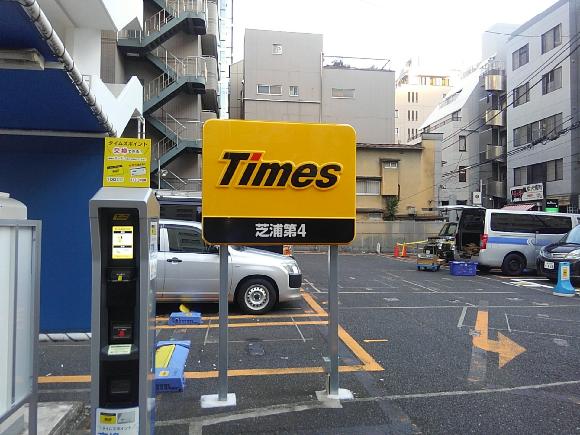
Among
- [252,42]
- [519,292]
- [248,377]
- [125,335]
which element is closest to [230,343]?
[248,377]

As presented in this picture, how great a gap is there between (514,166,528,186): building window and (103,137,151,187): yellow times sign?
1313 inches

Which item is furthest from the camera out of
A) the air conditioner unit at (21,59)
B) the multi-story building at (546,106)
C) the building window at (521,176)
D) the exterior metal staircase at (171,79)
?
the building window at (521,176)

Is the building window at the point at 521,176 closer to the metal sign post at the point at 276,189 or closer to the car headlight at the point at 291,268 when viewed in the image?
the car headlight at the point at 291,268

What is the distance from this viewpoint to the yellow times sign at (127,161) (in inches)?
178

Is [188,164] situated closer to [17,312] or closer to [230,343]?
[230,343]

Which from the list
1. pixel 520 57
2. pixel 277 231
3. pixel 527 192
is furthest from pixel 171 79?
pixel 520 57

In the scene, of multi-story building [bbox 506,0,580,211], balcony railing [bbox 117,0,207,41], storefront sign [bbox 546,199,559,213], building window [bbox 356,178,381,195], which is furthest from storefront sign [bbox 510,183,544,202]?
balcony railing [bbox 117,0,207,41]

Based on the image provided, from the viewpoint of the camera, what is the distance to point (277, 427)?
12.7 ft

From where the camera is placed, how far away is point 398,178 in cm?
3091

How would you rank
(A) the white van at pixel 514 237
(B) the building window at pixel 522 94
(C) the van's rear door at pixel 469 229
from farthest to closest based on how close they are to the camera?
(B) the building window at pixel 522 94, (C) the van's rear door at pixel 469 229, (A) the white van at pixel 514 237

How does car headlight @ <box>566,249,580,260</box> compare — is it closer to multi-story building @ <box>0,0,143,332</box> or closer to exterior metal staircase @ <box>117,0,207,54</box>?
multi-story building @ <box>0,0,143,332</box>

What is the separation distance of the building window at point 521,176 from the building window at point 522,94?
457cm

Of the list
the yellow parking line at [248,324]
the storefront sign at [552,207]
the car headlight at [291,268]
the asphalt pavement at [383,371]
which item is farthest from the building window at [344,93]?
the yellow parking line at [248,324]

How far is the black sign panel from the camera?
14.3 feet
